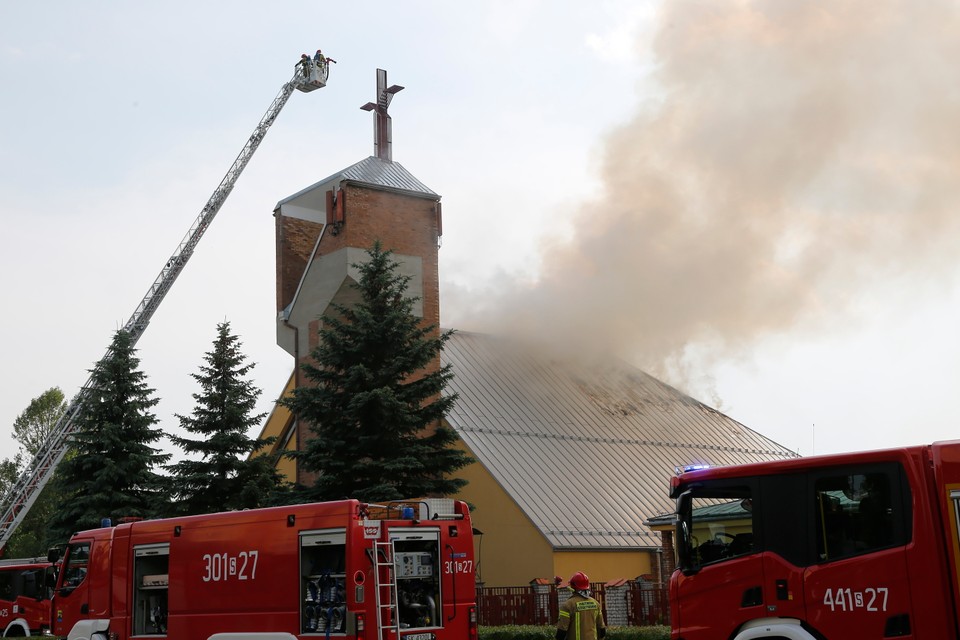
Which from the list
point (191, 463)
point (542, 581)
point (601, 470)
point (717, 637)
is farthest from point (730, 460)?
point (717, 637)

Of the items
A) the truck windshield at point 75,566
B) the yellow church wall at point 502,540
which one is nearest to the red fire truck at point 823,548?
the truck windshield at point 75,566

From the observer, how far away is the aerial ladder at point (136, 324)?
42.7 meters

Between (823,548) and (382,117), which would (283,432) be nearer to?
(382,117)

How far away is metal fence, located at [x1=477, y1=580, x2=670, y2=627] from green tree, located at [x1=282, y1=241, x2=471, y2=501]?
9.47ft

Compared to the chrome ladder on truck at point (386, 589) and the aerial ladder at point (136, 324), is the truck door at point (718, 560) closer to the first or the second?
the chrome ladder on truck at point (386, 589)

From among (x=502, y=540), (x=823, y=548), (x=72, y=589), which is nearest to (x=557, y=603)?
(x=502, y=540)

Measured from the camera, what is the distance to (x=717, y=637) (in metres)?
10.4

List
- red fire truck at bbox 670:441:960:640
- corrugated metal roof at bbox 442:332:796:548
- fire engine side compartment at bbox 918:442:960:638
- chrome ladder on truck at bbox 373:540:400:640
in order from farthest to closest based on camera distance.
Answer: corrugated metal roof at bbox 442:332:796:548
chrome ladder on truck at bbox 373:540:400:640
red fire truck at bbox 670:441:960:640
fire engine side compartment at bbox 918:442:960:638

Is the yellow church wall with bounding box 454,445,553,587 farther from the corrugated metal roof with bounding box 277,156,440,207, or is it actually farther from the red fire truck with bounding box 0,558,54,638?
the red fire truck with bounding box 0,558,54,638

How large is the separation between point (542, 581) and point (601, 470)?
6.23 metres

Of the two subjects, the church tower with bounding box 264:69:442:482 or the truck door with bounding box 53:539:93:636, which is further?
the church tower with bounding box 264:69:442:482

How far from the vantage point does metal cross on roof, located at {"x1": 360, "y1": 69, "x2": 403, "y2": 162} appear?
34.2m

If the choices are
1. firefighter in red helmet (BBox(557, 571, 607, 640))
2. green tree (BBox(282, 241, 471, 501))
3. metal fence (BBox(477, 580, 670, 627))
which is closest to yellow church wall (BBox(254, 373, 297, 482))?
green tree (BBox(282, 241, 471, 501))

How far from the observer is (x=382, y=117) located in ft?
115
